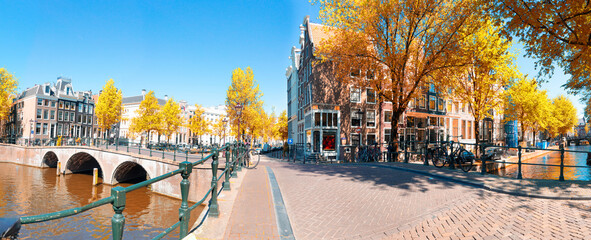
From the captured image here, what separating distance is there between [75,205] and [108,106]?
27020mm

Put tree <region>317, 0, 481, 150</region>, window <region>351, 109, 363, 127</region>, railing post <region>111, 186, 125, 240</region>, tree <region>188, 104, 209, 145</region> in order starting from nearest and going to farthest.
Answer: railing post <region>111, 186, 125, 240</region>, tree <region>317, 0, 481, 150</region>, window <region>351, 109, 363, 127</region>, tree <region>188, 104, 209, 145</region>

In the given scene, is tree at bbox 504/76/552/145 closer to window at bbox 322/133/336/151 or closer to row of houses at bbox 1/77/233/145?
window at bbox 322/133/336/151

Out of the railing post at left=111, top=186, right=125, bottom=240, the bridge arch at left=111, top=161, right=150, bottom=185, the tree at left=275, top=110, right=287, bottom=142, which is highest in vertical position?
the tree at left=275, top=110, right=287, bottom=142

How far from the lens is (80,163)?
33.8 meters

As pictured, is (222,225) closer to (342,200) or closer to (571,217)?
A: (342,200)

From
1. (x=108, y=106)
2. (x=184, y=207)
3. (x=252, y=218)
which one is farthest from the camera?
(x=108, y=106)

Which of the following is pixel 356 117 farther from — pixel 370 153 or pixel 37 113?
pixel 37 113

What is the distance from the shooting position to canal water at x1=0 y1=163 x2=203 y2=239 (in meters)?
13.8

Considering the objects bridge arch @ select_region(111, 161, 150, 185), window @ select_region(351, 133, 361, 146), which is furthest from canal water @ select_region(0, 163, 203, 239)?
window @ select_region(351, 133, 361, 146)

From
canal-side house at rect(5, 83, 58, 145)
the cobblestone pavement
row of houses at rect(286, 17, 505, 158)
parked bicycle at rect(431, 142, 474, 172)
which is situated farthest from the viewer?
canal-side house at rect(5, 83, 58, 145)

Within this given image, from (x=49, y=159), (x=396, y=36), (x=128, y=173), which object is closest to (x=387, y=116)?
(x=396, y=36)

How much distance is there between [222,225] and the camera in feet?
12.9

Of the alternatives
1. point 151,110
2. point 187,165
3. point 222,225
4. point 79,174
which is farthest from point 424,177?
point 151,110

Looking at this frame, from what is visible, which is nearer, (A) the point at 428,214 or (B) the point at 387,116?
(A) the point at 428,214
